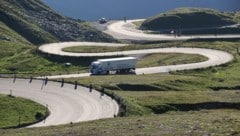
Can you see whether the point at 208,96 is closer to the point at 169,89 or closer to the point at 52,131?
the point at 169,89

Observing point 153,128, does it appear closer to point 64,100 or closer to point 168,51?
point 64,100

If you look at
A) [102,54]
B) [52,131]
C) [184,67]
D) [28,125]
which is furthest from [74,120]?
[102,54]

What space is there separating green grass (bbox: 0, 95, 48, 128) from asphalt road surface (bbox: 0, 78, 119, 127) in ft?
5.09

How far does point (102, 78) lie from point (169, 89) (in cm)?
1317

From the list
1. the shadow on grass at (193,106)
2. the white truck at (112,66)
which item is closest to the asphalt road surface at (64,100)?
the shadow on grass at (193,106)

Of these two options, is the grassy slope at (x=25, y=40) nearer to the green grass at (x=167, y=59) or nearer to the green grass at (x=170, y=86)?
the green grass at (x=167, y=59)

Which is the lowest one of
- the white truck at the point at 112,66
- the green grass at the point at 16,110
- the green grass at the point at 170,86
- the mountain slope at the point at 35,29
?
the green grass at the point at 16,110

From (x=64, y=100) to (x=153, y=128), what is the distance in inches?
1132

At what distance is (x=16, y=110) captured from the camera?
71812mm

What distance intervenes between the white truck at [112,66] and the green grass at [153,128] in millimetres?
50975

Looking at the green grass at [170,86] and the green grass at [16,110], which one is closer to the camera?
the green grass at [16,110]

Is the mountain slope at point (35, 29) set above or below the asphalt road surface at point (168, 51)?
above

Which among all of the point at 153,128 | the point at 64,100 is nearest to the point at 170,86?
the point at 64,100

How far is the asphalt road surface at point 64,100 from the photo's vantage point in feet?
225
